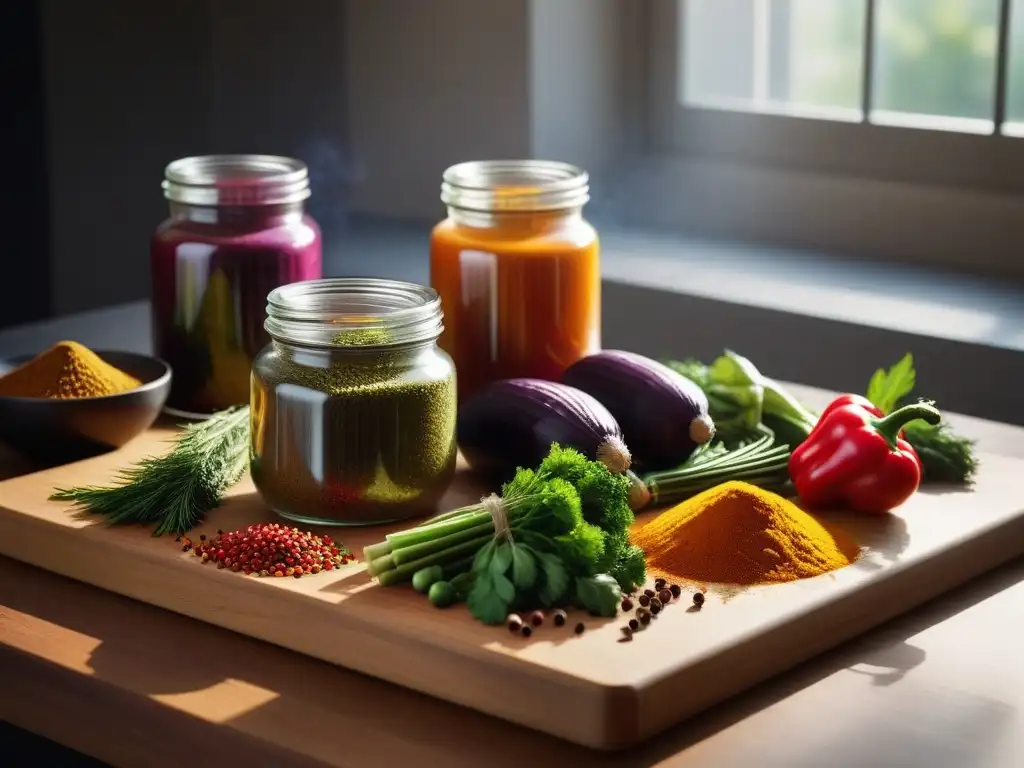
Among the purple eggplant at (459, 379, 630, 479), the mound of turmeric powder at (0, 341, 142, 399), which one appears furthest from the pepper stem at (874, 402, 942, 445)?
the mound of turmeric powder at (0, 341, 142, 399)

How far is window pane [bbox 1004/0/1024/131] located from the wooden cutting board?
1027 millimetres

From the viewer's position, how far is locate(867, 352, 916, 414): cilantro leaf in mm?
1420

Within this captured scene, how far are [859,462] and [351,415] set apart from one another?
41cm

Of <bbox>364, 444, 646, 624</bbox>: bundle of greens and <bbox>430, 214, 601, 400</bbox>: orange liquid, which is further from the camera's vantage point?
<bbox>430, 214, 601, 400</bbox>: orange liquid

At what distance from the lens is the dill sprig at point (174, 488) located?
1232 mm

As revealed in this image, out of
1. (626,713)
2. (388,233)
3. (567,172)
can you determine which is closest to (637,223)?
(388,233)

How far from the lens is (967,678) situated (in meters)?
1.03

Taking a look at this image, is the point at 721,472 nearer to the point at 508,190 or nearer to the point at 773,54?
the point at 508,190

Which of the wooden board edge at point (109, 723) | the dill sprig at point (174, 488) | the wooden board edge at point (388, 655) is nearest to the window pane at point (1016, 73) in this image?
the dill sprig at point (174, 488)

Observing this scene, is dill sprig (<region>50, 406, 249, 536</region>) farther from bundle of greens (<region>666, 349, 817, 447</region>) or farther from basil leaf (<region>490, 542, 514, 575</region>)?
bundle of greens (<region>666, 349, 817, 447</region>)

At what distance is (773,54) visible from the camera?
250cm

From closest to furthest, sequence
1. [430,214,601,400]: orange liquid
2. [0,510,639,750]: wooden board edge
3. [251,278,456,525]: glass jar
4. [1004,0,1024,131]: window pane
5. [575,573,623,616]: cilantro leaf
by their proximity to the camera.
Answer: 1. [0,510,639,750]: wooden board edge
2. [575,573,623,616]: cilantro leaf
3. [251,278,456,525]: glass jar
4. [430,214,601,400]: orange liquid
5. [1004,0,1024,131]: window pane

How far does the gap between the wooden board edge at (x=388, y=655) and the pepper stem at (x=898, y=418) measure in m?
0.44

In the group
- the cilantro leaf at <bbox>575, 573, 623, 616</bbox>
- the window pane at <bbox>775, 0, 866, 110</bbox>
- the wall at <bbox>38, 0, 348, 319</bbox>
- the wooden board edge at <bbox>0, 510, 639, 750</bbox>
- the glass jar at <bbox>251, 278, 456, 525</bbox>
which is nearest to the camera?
the wooden board edge at <bbox>0, 510, 639, 750</bbox>
